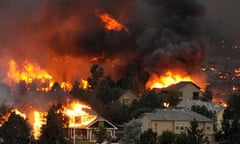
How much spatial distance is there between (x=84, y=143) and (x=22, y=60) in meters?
36.3

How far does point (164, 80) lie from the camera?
83.1m

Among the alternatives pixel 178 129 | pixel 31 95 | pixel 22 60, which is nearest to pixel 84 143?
pixel 178 129

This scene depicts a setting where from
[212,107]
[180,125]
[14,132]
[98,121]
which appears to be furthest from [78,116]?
[212,107]

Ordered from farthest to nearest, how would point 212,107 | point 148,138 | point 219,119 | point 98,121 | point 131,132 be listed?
1. point 212,107
2. point 219,119
3. point 98,121
4. point 131,132
5. point 148,138

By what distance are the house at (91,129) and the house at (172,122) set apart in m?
3.55

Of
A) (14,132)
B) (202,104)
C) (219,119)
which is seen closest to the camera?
(14,132)

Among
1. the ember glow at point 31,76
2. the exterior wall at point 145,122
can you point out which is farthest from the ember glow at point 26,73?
the exterior wall at point 145,122

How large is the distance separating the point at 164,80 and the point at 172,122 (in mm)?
24474

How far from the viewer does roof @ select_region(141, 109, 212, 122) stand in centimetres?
5887

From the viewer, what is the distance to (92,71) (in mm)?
85375

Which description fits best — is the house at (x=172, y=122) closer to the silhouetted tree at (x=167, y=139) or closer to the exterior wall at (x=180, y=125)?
the exterior wall at (x=180, y=125)

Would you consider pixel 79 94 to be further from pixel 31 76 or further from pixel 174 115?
pixel 174 115

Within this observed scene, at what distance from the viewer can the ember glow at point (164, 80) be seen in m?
82.9

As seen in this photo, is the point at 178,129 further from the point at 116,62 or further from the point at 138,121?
the point at 116,62
